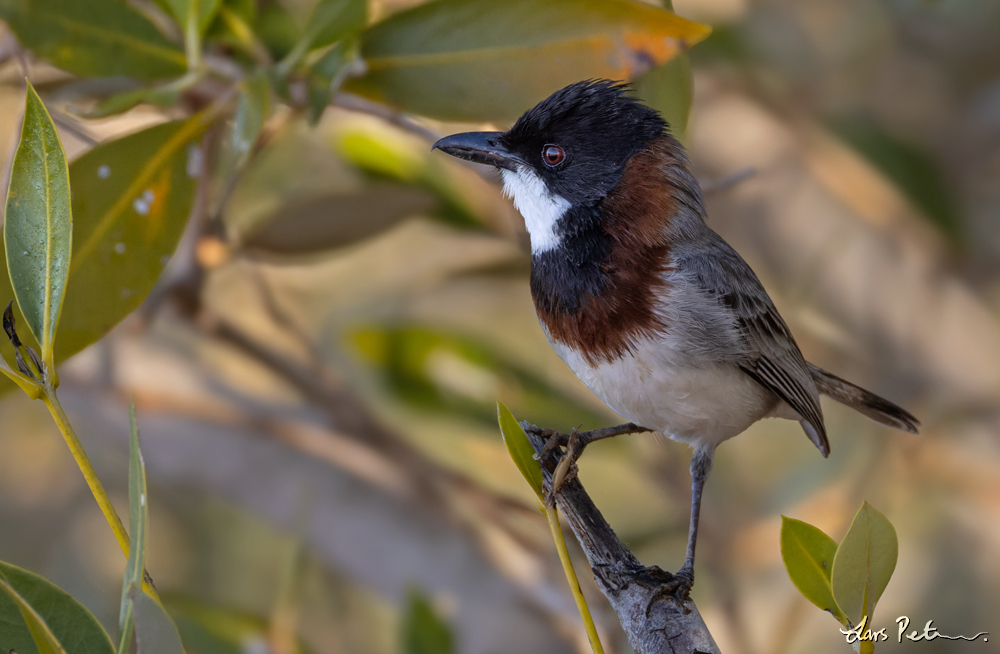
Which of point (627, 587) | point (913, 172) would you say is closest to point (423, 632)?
point (627, 587)

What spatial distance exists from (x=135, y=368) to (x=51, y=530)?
1105mm

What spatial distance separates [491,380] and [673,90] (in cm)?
105

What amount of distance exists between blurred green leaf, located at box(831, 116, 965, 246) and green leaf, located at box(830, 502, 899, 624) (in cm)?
209

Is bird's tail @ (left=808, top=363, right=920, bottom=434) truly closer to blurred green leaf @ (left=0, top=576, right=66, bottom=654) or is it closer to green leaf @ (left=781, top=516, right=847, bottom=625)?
green leaf @ (left=781, top=516, right=847, bottom=625)

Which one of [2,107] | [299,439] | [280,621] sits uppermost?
[2,107]

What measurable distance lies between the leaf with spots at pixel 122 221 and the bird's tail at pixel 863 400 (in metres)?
1.27

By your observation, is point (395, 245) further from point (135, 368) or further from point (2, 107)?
point (2, 107)

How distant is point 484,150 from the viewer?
56.5 inches

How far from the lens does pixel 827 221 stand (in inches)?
118

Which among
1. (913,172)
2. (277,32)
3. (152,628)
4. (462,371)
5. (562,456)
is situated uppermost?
(913,172)

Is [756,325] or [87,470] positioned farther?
[756,325]

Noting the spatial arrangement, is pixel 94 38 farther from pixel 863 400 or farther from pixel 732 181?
pixel 863 400

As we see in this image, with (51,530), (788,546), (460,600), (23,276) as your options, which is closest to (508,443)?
(788,546)

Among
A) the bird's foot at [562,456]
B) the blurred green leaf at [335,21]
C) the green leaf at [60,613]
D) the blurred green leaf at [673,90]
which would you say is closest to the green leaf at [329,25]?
the blurred green leaf at [335,21]
